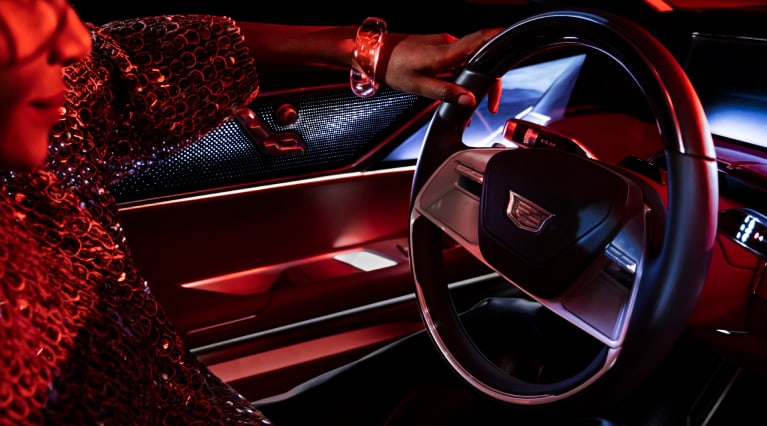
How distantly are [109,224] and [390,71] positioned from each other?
1.34 ft

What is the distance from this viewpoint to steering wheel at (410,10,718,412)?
0.59 meters

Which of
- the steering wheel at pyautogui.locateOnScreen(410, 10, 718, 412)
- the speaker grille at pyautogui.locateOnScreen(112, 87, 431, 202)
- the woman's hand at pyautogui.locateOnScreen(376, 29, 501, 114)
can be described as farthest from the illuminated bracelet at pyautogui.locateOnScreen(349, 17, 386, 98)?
the speaker grille at pyautogui.locateOnScreen(112, 87, 431, 202)

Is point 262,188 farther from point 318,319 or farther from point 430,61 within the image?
point 430,61

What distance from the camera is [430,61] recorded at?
81 cm

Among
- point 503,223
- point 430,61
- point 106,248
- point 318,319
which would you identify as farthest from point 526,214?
point 318,319

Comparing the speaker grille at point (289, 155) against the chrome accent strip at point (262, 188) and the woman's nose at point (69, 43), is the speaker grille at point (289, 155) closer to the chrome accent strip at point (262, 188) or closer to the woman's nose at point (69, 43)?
the chrome accent strip at point (262, 188)

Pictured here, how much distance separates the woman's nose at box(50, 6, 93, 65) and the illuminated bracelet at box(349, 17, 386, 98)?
0.46m

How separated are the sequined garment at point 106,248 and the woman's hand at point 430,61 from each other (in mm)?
198

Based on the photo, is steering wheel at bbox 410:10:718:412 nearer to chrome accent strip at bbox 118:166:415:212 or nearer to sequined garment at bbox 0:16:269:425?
sequined garment at bbox 0:16:269:425

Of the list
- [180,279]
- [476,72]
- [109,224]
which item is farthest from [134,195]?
[476,72]

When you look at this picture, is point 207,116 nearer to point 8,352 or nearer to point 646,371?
point 8,352

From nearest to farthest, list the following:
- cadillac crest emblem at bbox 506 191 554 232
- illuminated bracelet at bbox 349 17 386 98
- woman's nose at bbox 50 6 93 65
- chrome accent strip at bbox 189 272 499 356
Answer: woman's nose at bbox 50 6 93 65 → cadillac crest emblem at bbox 506 191 554 232 → illuminated bracelet at bbox 349 17 386 98 → chrome accent strip at bbox 189 272 499 356

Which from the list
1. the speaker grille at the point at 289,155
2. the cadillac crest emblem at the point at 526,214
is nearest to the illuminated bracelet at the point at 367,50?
the cadillac crest emblem at the point at 526,214

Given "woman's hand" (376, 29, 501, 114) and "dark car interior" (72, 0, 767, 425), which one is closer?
"dark car interior" (72, 0, 767, 425)
